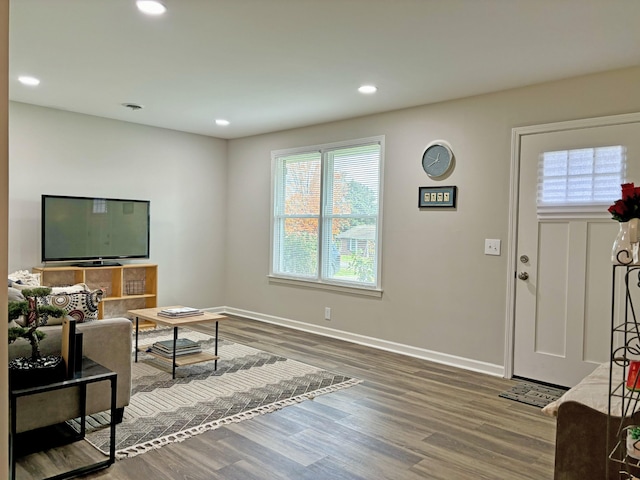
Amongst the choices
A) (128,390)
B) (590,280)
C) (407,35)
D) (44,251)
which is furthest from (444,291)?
(44,251)

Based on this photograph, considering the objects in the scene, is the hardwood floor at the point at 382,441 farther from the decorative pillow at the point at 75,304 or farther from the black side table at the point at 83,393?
the decorative pillow at the point at 75,304

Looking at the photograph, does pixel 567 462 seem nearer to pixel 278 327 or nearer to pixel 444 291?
pixel 444 291

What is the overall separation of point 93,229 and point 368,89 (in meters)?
3.35

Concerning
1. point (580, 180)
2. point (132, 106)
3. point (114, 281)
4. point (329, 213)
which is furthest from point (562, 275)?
point (114, 281)

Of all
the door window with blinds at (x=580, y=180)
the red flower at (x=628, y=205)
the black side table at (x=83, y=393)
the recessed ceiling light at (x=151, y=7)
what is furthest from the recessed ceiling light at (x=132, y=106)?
the red flower at (x=628, y=205)

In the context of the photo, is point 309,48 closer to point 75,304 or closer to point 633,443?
point 75,304

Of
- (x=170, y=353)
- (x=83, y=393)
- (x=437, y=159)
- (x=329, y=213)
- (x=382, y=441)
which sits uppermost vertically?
(x=437, y=159)

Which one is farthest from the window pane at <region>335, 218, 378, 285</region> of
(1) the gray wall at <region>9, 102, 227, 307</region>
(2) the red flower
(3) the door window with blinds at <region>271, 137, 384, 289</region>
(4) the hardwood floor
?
(2) the red flower

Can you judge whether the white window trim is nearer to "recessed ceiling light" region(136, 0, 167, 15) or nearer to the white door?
the white door

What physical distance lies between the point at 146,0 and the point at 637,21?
2.69 metres

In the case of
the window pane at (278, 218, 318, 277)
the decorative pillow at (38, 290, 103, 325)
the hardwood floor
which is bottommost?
the hardwood floor

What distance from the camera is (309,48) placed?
317 cm

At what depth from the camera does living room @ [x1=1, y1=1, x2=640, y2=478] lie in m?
4.04

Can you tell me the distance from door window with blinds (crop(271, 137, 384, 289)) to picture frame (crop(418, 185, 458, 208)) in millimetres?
495
